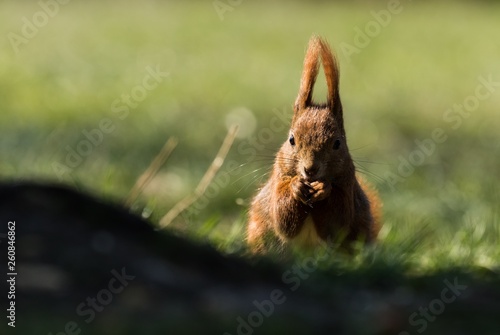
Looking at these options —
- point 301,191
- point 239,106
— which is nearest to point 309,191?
point 301,191

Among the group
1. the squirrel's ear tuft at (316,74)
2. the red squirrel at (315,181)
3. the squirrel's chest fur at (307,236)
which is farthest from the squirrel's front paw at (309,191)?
the squirrel's ear tuft at (316,74)

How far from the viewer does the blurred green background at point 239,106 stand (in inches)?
232

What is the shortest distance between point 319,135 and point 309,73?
26 cm

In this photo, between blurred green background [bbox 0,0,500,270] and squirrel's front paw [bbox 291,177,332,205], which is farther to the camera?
blurred green background [bbox 0,0,500,270]

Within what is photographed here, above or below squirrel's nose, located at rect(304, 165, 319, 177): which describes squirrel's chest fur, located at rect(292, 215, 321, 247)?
below

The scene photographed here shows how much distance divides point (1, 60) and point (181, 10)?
21.0ft

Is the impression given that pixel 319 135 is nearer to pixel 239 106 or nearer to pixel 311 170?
pixel 311 170

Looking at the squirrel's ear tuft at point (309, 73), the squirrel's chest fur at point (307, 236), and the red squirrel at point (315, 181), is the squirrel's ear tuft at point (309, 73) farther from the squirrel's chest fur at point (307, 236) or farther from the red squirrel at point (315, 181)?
the squirrel's chest fur at point (307, 236)

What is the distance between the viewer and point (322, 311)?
3123 millimetres

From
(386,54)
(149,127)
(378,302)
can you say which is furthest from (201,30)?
(378,302)

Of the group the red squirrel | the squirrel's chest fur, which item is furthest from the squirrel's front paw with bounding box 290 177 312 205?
the squirrel's chest fur

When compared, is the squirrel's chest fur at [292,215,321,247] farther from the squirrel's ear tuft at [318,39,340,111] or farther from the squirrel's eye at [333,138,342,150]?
the squirrel's ear tuft at [318,39,340,111]

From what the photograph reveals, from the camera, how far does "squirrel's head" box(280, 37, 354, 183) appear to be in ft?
13.1

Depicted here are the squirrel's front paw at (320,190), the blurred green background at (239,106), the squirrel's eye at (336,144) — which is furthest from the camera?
the blurred green background at (239,106)
